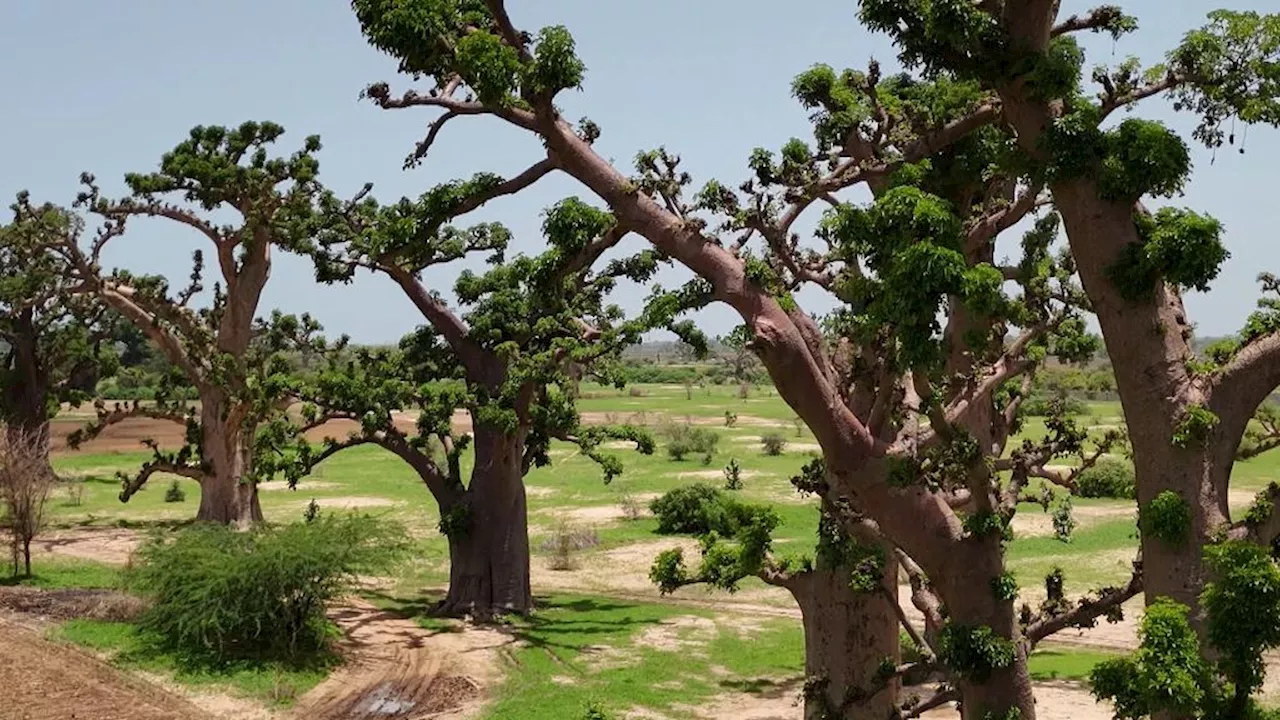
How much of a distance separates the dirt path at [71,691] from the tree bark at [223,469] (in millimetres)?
10652

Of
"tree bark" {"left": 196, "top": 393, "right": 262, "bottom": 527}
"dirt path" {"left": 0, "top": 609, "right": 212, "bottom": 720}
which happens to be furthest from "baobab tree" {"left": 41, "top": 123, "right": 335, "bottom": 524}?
"dirt path" {"left": 0, "top": 609, "right": 212, "bottom": 720}

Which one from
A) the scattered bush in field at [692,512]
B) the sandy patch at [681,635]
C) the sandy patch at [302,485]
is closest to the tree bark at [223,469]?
the scattered bush in field at [692,512]

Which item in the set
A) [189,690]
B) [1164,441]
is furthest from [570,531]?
[1164,441]

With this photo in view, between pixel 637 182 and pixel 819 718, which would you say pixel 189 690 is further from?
pixel 637 182

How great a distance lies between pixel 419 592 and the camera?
83.0 ft

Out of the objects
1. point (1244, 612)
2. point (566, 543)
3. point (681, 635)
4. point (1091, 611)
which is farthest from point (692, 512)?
point (1244, 612)

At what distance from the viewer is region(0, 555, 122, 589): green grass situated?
23.7 metres

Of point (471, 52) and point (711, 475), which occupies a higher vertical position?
point (471, 52)

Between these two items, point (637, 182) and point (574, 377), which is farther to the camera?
point (574, 377)

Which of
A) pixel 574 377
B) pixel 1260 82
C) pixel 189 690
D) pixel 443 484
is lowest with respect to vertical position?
pixel 189 690

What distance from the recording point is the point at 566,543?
28.9 m

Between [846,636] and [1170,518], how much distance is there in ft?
13.1

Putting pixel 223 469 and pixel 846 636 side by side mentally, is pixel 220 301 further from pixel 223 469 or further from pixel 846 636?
pixel 846 636

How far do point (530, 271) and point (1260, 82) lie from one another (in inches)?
268
